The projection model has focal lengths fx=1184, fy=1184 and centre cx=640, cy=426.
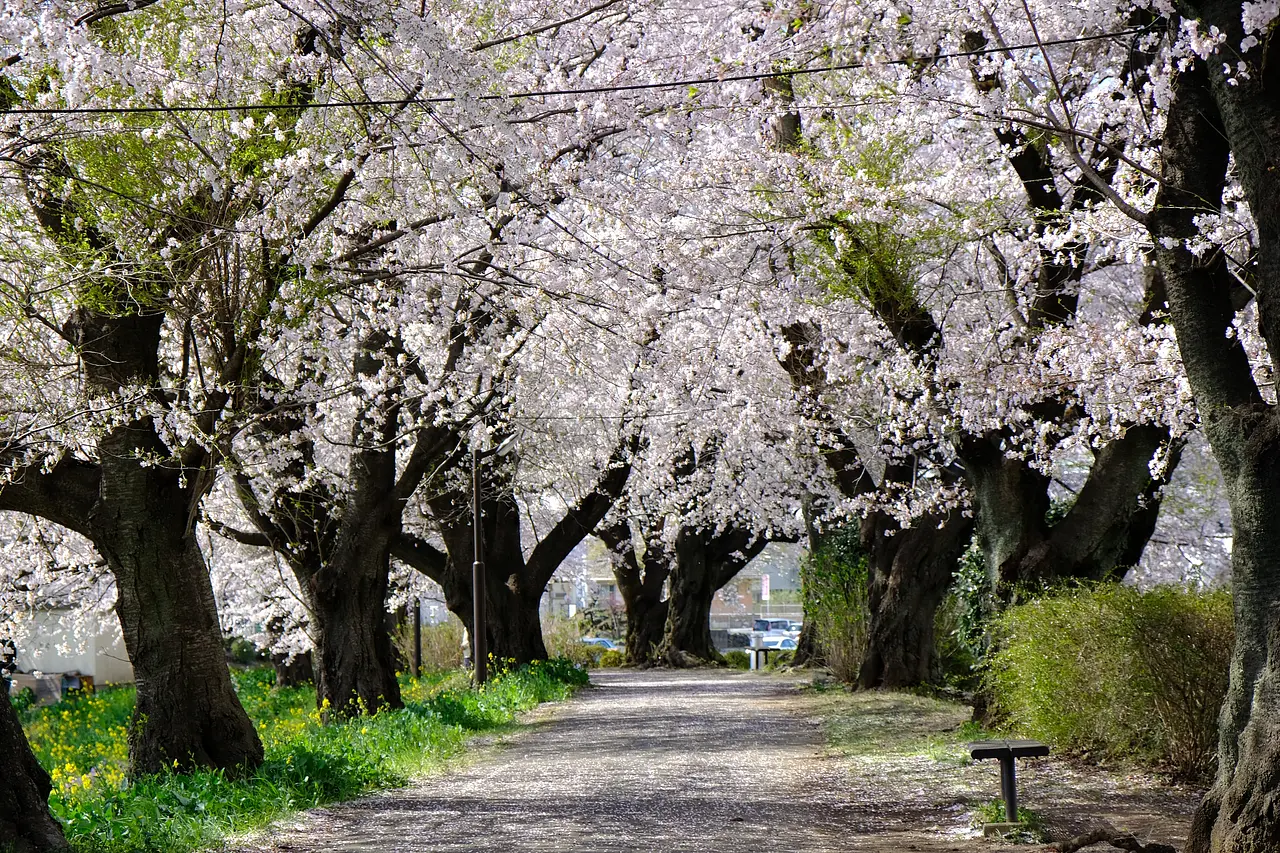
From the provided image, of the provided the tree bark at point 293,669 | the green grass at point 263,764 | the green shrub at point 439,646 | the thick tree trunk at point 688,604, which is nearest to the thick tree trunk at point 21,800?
the green grass at point 263,764

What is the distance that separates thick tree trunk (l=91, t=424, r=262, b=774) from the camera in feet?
28.5

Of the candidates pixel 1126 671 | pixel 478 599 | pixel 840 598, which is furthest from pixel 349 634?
pixel 840 598

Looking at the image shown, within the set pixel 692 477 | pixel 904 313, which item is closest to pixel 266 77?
pixel 904 313

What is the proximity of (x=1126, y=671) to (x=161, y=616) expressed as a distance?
23.7ft

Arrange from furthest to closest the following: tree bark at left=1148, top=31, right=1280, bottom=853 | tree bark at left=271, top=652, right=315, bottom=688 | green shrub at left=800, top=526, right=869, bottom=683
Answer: tree bark at left=271, top=652, right=315, bottom=688, green shrub at left=800, top=526, right=869, bottom=683, tree bark at left=1148, top=31, right=1280, bottom=853

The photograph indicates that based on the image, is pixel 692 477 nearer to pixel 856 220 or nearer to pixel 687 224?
pixel 687 224

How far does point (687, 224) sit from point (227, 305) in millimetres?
6071

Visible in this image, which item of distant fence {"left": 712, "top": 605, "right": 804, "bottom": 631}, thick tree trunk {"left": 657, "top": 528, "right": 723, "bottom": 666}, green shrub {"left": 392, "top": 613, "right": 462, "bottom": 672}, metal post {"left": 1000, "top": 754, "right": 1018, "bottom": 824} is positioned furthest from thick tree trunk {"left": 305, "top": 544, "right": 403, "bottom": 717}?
distant fence {"left": 712, "top": 605, "right": 804, "bottom": 631}

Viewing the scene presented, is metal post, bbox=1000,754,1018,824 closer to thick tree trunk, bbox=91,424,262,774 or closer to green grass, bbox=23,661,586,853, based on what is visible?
green grass, bbox=23,661,586,853

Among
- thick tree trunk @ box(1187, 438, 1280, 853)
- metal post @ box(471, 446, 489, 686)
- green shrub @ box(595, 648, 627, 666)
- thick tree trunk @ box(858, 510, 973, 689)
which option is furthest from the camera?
green shrub @ box(595, 648, 627, 666)

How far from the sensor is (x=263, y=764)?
8930mm

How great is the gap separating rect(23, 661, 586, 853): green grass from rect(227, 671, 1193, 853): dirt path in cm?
32

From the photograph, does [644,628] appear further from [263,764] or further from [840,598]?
[263,764]

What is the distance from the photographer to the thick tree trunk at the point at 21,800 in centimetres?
595
